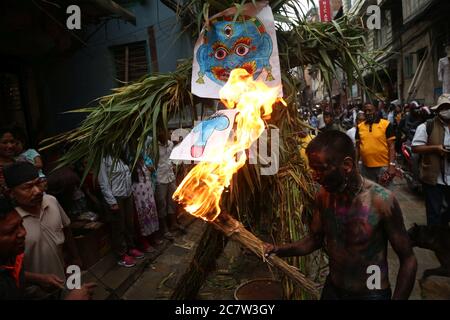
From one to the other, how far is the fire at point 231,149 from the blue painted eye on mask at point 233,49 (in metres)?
0.08

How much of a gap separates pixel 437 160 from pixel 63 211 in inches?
167

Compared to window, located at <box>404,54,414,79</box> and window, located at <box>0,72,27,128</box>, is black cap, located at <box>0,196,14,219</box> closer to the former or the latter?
window, located at <box>0,72,27,128</box>

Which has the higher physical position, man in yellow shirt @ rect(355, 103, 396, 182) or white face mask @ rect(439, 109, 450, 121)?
white face mask @ rect(439, 109, 450, 121)

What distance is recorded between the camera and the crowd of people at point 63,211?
2025 millimetres

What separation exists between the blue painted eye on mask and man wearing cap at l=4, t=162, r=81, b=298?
148 centimetres

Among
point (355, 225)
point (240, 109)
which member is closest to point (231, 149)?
point (240, 109)

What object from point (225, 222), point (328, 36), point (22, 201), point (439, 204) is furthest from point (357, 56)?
point (22, 201)

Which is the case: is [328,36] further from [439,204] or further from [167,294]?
[167,294]

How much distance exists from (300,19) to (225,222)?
1773mm

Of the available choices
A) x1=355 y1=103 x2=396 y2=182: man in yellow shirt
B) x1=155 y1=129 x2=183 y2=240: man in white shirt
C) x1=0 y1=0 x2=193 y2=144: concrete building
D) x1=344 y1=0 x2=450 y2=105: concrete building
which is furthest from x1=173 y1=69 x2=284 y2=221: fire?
x1=344 y1=0 x2=450 y2=105: concrete building

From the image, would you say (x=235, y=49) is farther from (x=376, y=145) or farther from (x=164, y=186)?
(x=376, y=145)

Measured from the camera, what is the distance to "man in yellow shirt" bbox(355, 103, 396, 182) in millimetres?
5562

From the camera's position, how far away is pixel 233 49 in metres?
2.82

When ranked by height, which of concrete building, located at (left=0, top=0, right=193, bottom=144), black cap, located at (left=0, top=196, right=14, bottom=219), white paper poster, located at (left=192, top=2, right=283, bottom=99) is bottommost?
black cap, located at (left=0, top=196, right=14, bottom=219)
